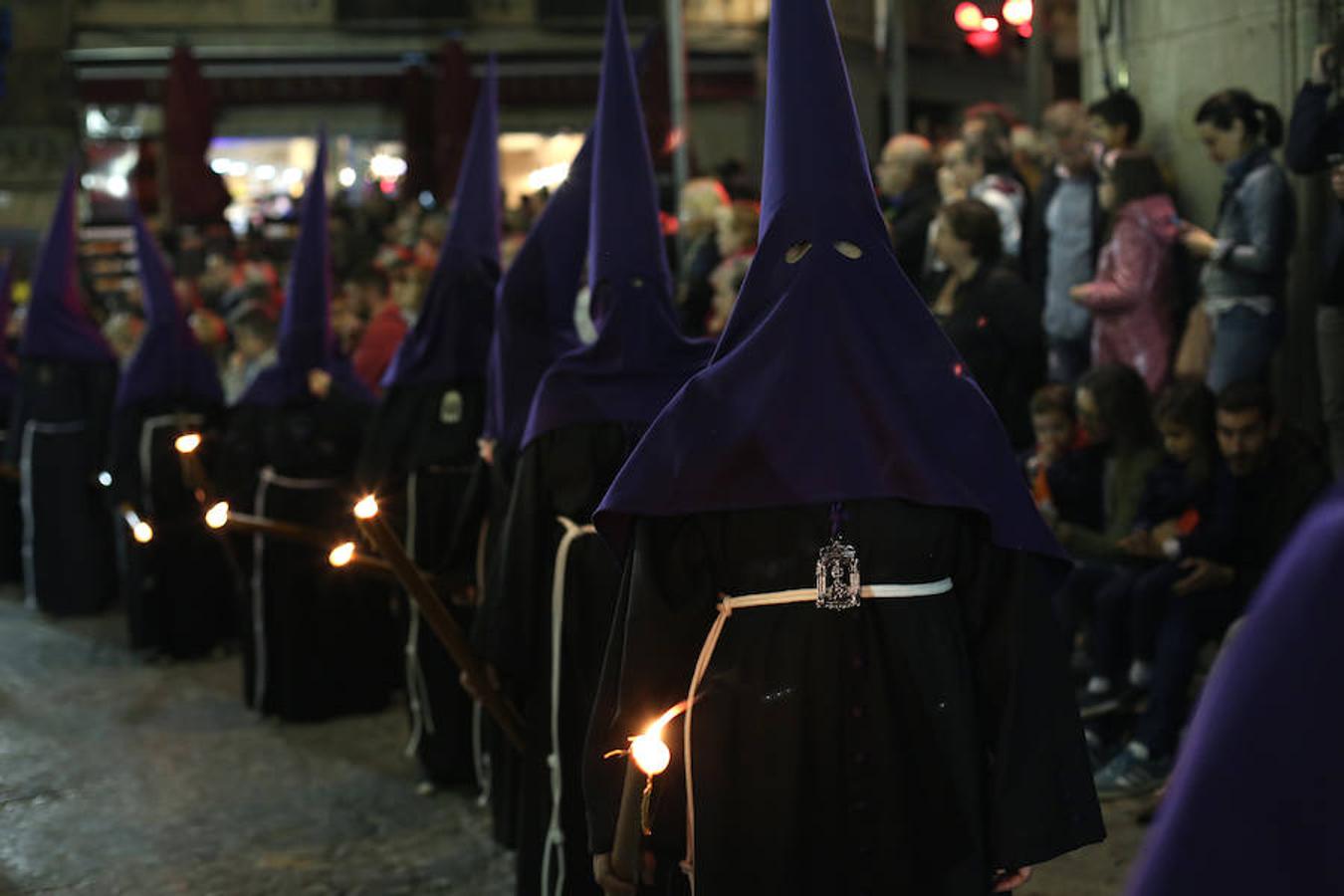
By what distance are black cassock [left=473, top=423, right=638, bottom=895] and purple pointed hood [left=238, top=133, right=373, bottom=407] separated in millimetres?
3901

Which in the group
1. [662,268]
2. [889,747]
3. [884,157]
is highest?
[884,157]

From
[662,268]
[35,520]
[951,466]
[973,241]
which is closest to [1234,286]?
[973,241]

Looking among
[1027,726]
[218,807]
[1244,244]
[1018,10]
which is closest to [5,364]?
[218,807]

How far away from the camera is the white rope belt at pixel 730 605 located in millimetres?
3705

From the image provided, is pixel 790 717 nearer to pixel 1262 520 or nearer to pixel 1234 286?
pixel 1262 520

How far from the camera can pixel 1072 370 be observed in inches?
356

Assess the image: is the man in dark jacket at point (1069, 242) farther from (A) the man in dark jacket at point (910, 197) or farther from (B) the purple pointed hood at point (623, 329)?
(B) the purple pointed hood at point (623, 329)

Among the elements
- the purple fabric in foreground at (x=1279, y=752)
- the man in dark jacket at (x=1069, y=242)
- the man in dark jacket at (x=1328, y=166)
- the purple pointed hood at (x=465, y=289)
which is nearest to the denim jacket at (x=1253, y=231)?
the man in dark jacket at (x=1328, y=166)

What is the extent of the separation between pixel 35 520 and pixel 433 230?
4533 mm

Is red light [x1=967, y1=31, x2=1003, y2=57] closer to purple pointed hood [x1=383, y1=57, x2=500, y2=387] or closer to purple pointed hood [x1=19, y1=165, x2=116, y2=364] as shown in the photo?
purple pointed hood [x1=383, y1=57, x2=500, y2=387]

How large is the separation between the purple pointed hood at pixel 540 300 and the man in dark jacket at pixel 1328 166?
9.65 ft

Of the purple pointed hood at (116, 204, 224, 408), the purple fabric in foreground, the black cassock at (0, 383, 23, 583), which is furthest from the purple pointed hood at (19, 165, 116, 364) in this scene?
the purple fabric in foreground

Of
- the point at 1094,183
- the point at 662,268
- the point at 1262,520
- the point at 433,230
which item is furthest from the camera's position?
the point at 433,230

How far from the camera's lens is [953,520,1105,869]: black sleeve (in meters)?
3.70
